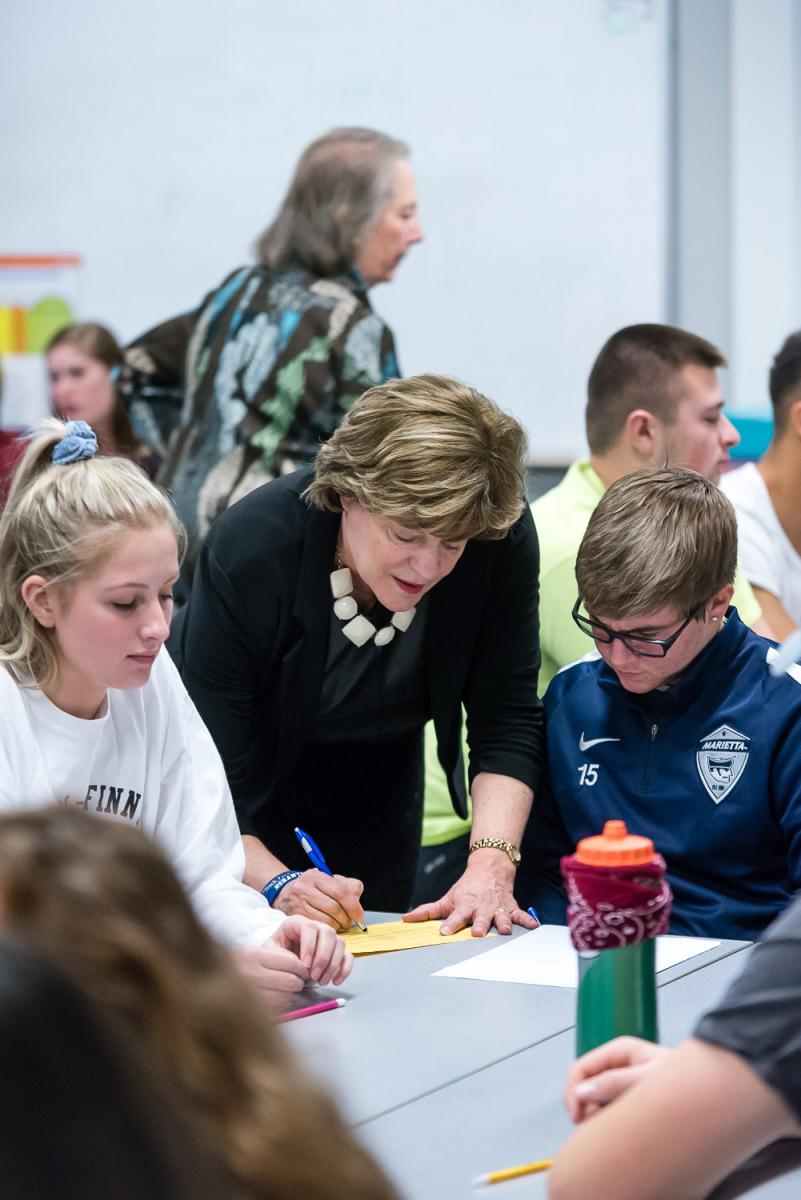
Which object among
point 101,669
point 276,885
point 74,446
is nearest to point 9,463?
point 74,446

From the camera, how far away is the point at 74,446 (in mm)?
1863

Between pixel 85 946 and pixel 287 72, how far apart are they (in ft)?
15.3

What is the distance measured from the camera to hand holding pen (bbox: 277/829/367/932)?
189 cm

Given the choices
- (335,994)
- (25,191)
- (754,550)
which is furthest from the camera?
(25,191)

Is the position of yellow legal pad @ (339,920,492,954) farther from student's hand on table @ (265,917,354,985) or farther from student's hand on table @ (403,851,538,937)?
student's hand on table @ (265,917,354,985)

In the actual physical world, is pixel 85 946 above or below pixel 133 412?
above

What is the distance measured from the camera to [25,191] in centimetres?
532

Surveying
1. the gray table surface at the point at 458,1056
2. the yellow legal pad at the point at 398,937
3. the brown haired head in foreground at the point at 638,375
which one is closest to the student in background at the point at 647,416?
the brown haired head in foreground at the point at 638,375

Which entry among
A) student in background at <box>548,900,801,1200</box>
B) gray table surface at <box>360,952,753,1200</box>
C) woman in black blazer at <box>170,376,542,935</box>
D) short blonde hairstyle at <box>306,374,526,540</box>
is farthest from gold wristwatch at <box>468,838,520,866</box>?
student in background at <box>548,900,801,1200</box>

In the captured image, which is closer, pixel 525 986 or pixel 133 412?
pixel 525 986

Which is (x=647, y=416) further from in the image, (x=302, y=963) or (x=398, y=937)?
(x=302, y=963)

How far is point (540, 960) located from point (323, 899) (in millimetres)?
280

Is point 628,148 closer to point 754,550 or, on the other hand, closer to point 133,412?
point 133,412

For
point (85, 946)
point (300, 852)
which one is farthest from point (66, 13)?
point (85, 946)
